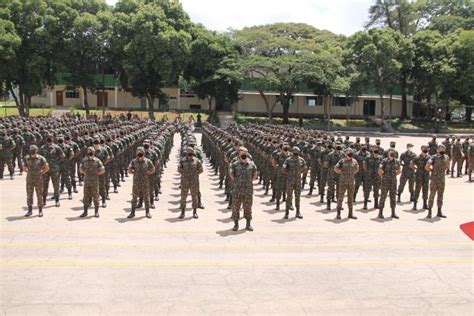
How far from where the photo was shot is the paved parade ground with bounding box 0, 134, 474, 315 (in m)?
6.81

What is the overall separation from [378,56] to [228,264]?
37.6 meters

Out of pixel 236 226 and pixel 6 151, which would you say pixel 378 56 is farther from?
pixel 236 226

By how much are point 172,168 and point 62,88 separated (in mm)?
41189

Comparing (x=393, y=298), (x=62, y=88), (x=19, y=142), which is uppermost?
(x=62, y=88)

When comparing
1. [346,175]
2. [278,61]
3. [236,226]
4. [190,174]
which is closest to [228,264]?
[236,226]

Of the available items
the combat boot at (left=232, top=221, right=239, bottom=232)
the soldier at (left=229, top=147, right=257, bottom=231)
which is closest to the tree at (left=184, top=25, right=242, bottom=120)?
the soldier at (left=229, top=147, right=257, bottom=231)

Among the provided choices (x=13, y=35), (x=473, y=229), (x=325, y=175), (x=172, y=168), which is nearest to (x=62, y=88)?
(x=13, y=35)

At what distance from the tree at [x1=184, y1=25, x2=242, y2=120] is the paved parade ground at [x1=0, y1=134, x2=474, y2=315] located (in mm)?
32355

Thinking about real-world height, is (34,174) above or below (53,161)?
below

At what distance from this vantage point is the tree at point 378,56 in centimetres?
4256

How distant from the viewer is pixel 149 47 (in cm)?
4119

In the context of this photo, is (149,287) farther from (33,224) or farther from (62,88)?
(62,88)

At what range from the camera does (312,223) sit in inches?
452

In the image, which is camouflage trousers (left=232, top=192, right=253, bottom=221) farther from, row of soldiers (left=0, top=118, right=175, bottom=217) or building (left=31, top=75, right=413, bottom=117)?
building (left=31, top=75, right=413, bottom=117)
